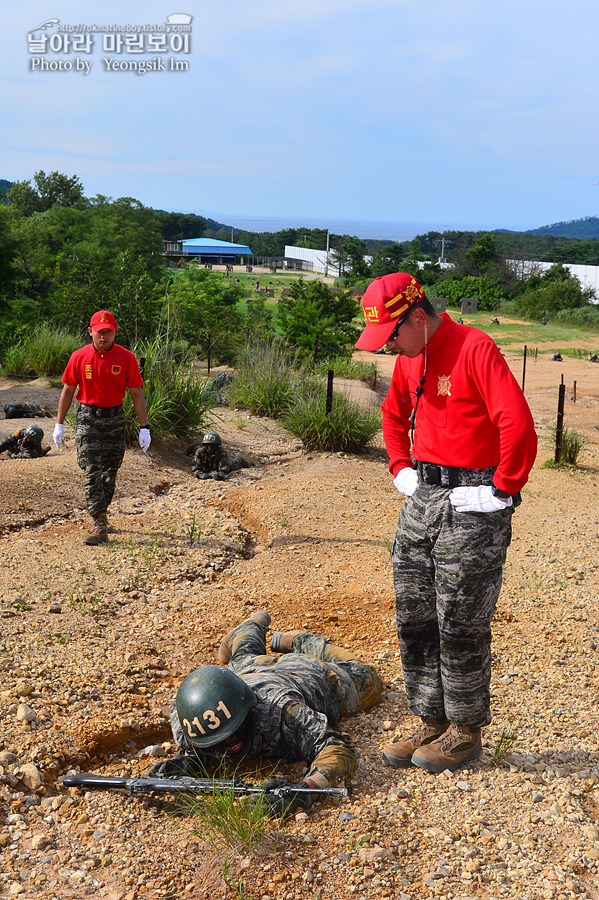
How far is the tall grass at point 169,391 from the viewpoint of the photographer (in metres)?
10.0

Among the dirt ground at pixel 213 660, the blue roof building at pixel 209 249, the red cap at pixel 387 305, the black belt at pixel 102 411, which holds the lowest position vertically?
the dirt ground at pixel 213 660

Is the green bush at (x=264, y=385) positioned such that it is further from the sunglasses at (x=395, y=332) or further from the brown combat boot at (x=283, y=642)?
the sunglasses at (x=395, y=332)

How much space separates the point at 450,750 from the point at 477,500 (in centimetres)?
117

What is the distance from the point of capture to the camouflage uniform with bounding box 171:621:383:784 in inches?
134

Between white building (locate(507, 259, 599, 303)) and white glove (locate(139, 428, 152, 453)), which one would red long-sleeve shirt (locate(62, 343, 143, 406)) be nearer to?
white glove (locate(139, 428, 152, 453))

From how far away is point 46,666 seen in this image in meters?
4.27

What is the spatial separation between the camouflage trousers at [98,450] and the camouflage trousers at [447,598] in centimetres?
368

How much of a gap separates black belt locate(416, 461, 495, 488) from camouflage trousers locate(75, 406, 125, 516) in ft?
12.5

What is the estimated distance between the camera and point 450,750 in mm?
3420

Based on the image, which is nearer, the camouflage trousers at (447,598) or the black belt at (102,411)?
the camouflage trousers at (447,598)

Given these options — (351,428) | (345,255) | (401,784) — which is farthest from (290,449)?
(345,255)

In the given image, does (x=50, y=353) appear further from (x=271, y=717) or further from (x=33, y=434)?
(x=271, y=717)

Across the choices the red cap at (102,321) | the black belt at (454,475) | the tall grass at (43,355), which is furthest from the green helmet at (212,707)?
the tall grass at (43,355)

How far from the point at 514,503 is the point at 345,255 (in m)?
69.3
